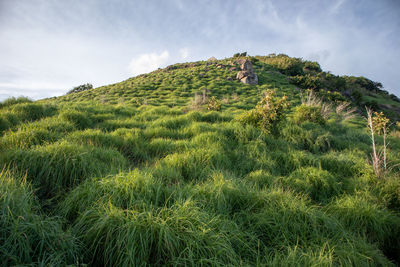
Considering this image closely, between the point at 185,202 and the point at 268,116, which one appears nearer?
the point at 185,202

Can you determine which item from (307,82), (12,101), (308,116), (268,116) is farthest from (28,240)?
→ (307,82)

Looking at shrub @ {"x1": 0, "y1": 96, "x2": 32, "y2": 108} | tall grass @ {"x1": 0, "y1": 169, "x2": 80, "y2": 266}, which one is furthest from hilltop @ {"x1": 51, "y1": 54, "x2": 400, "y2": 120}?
tall grass @ {"x1": 0, "y1": 169, "x2": 80, "y2": 266}

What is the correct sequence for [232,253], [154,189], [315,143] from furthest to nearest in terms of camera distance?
1. [315,143]
2. [154,189]
3. [232,253]

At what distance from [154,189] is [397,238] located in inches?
A: 137

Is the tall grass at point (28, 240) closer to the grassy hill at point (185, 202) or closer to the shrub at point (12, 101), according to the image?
the grassy hill at point (185, 202)

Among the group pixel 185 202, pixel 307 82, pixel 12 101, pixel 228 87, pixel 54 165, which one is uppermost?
pixel 307 82

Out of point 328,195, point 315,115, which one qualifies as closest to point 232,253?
point 328,195

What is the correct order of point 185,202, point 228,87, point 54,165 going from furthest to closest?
point 228,87
point 54,165
point 185,202

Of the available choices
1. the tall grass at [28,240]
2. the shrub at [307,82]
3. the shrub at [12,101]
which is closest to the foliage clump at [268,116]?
the tall grass at [28,240]

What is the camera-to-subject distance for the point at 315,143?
5.21 metres

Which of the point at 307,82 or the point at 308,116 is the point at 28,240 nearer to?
the point at 308,116

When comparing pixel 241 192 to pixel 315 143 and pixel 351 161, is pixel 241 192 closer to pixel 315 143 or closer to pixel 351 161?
pixel 351 161

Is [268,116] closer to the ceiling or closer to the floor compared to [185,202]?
closer to the ceiling

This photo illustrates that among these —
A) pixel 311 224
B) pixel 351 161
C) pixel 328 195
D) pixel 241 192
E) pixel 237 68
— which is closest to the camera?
pixel 311 224
